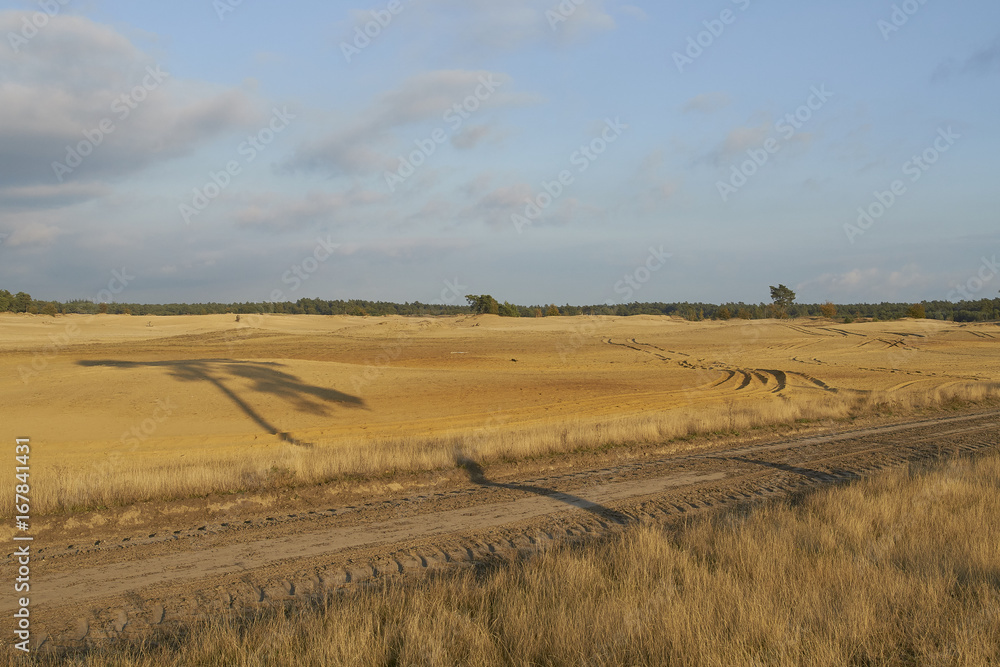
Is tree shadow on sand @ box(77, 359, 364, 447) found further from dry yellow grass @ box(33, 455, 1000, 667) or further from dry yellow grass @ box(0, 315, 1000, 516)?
dry yellow grass @ box(33, 455, 1000, 667)

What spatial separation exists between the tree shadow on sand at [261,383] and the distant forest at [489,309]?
74950 mm

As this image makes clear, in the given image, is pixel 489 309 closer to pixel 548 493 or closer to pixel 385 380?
pixel 385 380

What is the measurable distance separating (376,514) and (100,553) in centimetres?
364

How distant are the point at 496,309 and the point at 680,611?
327ft

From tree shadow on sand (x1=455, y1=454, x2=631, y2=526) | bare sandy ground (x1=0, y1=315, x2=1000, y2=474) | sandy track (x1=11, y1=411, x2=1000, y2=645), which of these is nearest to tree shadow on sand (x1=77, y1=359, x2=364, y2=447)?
bare sandy ground (x1=0, y1=315, x2=1000, y2=474)

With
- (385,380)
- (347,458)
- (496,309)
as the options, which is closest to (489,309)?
(496,309)

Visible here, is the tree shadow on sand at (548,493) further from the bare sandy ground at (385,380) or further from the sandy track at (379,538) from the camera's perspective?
the bare sandy ground at (385,380)

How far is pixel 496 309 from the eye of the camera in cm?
10494

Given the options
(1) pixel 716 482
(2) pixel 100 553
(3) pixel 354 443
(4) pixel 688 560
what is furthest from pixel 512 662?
(3) pixel 354 443

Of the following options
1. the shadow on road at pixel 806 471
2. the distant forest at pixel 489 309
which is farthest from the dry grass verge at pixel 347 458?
the distant forest at pixel 489 309

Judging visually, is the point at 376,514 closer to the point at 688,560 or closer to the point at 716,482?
the point at 688,560

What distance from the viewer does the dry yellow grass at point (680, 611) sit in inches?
194

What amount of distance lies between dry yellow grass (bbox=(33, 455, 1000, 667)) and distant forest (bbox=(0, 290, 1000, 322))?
96.9 meters

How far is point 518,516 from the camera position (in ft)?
30.9
